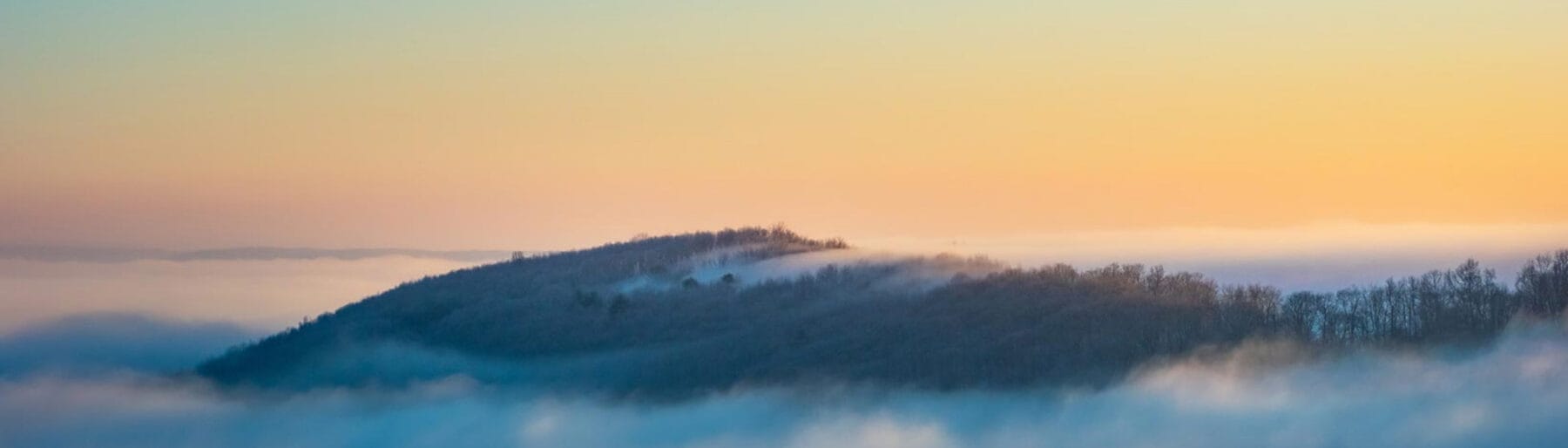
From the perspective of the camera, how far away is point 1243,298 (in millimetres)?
152125

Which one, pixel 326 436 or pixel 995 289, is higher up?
pixel 995 289

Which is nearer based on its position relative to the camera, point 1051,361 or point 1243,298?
point 1243,298

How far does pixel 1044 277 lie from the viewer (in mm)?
166250

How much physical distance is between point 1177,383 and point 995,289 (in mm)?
17687

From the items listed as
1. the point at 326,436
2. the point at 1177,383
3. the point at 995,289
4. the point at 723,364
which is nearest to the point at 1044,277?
the point at 995,289

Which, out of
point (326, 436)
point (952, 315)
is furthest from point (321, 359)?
point (952, 315)

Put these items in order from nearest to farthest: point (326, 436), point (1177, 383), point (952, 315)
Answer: point (1177, 383)
point (952, 315)
point (326, 436)

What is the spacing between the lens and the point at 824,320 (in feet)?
564

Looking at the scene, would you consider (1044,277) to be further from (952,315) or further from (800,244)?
(800,244)

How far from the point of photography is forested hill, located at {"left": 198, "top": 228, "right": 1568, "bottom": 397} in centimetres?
15162

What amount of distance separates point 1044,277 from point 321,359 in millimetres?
75375

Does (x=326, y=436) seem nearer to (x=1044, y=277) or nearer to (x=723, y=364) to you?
(x=723, y=364)

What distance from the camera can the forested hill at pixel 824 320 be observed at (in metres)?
152

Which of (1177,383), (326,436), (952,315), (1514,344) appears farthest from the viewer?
(326,436)
